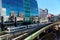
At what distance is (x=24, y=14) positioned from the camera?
13.4 metres

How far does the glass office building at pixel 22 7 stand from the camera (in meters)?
10.7

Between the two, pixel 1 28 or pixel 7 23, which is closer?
pixel 1 28

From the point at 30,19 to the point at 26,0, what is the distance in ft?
7.83

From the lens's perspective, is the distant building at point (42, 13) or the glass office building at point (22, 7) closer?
the glass office building at point (22, 7)

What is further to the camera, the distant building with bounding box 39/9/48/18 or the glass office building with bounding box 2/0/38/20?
the distant building with bounding box 39/9/48/18

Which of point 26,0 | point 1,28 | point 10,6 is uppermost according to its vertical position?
point 26,0

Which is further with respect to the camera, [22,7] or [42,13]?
[42,13]

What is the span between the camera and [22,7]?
13109mm

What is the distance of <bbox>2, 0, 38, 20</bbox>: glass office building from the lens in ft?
35.2

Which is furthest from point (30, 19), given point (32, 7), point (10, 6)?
point (10, 6)

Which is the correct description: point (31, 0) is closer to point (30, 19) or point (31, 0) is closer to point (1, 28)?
point (30, 19)

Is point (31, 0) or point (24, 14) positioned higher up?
point (31, 0)

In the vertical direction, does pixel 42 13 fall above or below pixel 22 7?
below

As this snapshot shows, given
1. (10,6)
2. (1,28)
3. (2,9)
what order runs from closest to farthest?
(1,28) → (2,9) → (10,6)
